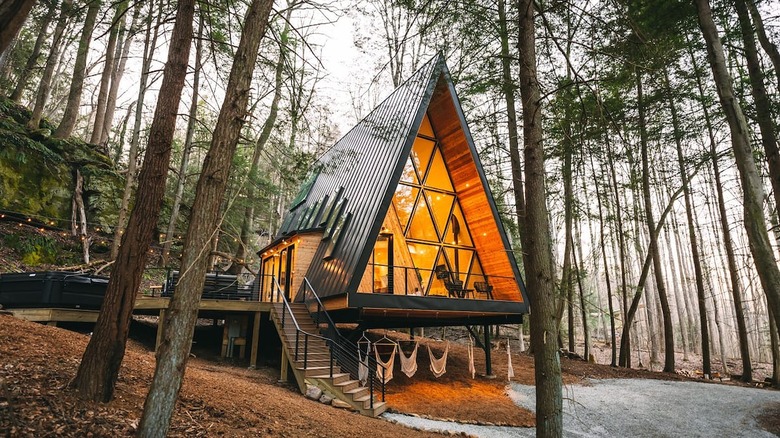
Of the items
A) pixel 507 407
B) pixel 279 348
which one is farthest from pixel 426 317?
pixel 279 348

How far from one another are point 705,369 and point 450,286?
35.8 ft

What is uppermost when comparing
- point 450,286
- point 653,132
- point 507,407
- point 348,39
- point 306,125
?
point 653,132

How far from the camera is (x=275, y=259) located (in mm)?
15258

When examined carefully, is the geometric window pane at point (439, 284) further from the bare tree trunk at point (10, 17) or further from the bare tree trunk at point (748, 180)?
the bare tree trunk at point (10, 17)

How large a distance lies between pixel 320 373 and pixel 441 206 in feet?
19.1

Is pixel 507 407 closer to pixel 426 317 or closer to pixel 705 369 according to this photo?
pixel 426 317

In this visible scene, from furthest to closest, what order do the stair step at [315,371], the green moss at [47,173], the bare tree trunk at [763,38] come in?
the green moss at [47,173] → the stair step at [315,371] → the bare tree trunk at [763,38]

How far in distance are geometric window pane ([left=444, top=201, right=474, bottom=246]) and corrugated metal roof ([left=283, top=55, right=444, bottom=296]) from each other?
288cm

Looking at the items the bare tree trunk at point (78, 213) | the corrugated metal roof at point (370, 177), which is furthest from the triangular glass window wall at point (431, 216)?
the bare tree trunk at point (78, 213)

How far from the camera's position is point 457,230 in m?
11.2

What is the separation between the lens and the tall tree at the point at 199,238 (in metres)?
2.95

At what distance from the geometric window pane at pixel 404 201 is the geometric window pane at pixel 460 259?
4.98 feet

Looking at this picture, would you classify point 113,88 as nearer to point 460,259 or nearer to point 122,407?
point 460,259

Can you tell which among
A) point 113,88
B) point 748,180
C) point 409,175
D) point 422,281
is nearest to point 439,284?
point 422,281
